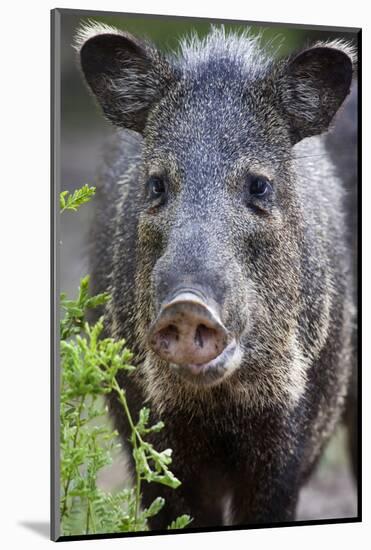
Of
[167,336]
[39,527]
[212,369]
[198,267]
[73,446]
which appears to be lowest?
[39,527]

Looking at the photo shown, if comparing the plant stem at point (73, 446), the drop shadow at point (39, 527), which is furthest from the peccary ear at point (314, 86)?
the drop shadow at point (39, 527)

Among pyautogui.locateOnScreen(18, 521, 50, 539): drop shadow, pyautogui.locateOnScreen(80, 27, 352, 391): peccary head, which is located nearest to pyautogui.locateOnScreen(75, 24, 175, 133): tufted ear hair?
pyautogui.locateOnScreen(80, 27, 352, 391): peccary head

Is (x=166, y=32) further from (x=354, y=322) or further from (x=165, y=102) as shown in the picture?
(x=354, y=322)

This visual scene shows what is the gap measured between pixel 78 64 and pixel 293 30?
3.10 ft

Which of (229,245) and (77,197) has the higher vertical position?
(77,197)

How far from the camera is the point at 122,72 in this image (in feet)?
15.1

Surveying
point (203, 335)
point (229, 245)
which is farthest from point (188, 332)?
point (229, 245)

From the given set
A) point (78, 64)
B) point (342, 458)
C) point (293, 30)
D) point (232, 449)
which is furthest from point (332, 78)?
point (342, 458)

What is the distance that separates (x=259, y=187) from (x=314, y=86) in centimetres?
51

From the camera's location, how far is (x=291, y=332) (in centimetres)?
452

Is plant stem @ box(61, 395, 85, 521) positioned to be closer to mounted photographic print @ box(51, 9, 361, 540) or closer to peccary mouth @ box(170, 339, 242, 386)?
mounted photographic print @ box(51, 9, 361, 540)

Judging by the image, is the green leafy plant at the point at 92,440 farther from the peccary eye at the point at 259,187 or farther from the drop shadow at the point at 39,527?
the peccary eye at the point at 259,187

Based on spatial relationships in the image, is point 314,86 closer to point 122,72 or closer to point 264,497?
point 122,72

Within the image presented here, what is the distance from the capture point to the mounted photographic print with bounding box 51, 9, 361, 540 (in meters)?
4.21
